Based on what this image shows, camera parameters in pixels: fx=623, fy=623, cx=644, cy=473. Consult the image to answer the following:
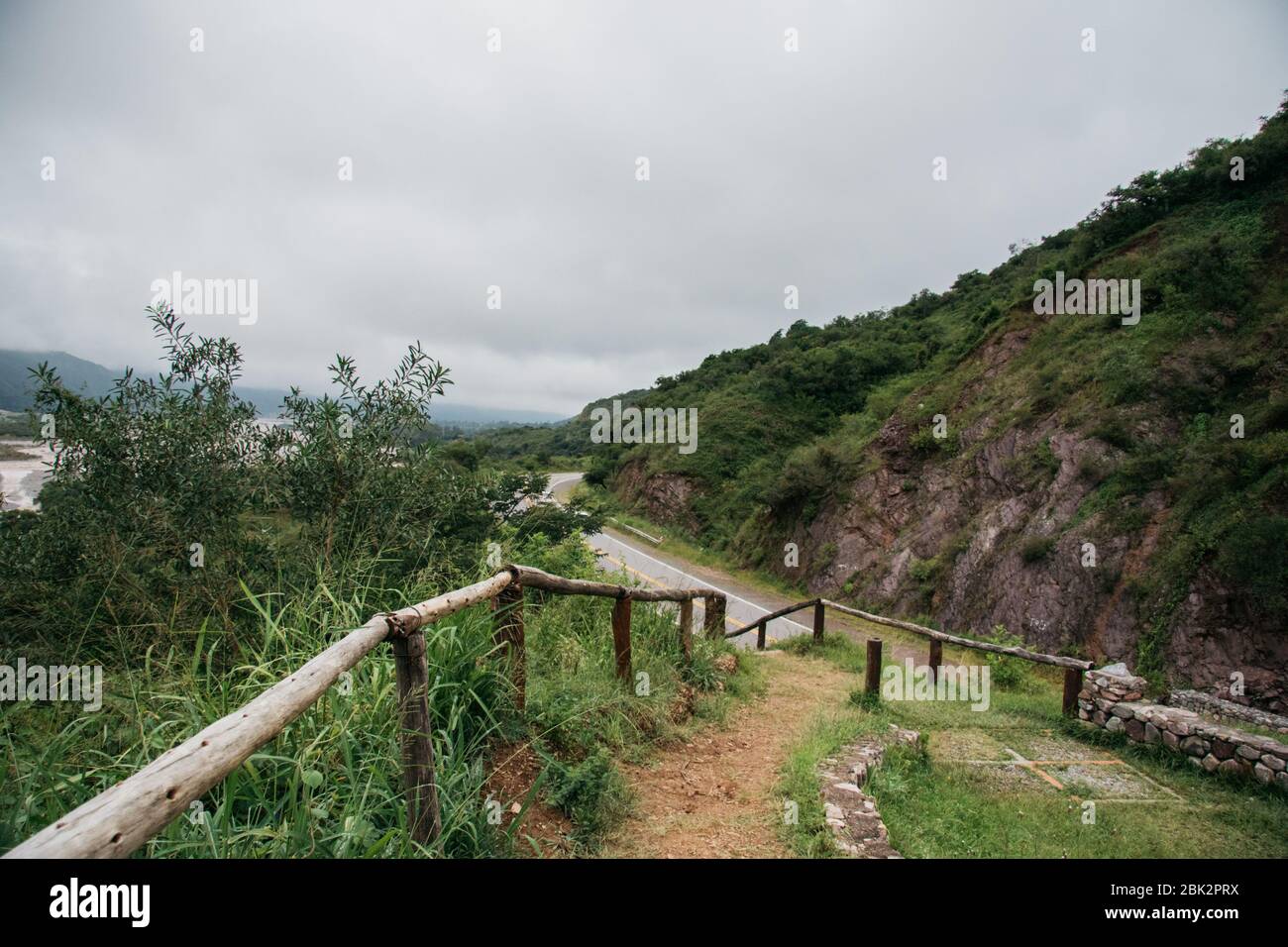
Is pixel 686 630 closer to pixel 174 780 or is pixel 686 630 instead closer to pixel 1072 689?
pixel 1072 689

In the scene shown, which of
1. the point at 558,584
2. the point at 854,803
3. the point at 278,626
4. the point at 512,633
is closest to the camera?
the point at 278,626

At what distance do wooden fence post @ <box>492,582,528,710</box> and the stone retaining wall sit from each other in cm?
679

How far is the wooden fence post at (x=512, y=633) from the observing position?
4059 millimetres

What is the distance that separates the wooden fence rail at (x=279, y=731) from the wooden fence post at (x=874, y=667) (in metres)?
4.66

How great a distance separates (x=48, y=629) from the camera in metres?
4.41

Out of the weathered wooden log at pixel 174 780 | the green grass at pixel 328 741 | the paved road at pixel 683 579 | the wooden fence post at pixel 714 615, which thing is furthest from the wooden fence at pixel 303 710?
the paved road at pixel 683 579

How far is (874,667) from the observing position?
24.4 ft

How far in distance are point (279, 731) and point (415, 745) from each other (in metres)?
0.81

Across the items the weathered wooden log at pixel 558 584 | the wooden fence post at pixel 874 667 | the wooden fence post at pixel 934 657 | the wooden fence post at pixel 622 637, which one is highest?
the weathered wooden log at pixel 558 584

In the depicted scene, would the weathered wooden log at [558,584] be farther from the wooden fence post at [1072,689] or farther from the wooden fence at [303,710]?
the wooden fence post at [1072,689]

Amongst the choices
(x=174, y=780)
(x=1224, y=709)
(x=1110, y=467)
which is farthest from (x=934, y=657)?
(x=174, y=780)
